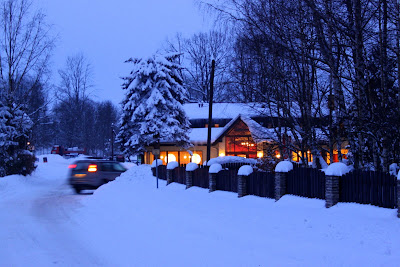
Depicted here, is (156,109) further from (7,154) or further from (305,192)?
(305,192)

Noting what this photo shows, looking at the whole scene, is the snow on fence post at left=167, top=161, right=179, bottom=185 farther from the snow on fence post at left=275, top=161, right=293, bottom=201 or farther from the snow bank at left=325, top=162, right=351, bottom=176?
the snow bank at left=325, top=162, right=351, bottom=176

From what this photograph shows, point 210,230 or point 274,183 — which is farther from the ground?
point 274,183

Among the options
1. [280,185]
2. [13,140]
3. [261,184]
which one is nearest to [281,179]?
[280,185]

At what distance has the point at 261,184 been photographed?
13.5 metres

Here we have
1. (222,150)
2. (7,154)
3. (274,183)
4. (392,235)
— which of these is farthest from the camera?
(222,150)

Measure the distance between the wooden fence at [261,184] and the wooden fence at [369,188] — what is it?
Result: 314 centimetres

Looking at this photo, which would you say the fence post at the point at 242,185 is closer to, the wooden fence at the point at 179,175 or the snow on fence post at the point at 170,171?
the wooden fence at the point at 179,175

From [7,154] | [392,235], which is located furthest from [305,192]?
[7,154]

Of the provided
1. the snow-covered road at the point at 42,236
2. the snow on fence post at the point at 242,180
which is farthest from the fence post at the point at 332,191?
the snow-covered road at the point at 42,236

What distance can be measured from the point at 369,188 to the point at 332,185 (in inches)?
34.8

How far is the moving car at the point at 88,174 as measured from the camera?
832 inches

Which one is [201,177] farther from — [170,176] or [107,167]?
[107,167]

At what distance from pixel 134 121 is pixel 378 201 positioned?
3059 centimetres

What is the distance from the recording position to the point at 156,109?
36062 millimetres
